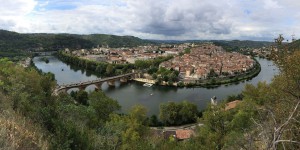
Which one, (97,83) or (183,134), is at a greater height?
(183,134)

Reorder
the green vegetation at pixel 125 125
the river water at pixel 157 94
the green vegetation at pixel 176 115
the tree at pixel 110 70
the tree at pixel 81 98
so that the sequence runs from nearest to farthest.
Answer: the green vegetation at pixel 125 125, the green vegetation at pixel 176 115, the tree at pixel 81 98, the river water at pixel 157 94, the tree at pixel 110 70

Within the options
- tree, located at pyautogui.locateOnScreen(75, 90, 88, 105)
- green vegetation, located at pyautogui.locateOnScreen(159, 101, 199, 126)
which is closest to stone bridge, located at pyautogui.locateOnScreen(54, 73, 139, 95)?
tree, located at pyautogui.locateOnScreen(75, 90, 88, 105)

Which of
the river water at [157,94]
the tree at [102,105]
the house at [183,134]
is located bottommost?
the river water at [157,94]

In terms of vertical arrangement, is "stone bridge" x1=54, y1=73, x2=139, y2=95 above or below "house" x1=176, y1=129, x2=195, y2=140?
below

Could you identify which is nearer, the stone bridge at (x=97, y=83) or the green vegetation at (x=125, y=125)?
the green vegetation at (x=125, y=125)

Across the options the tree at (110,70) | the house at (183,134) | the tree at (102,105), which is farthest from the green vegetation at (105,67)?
the house at (183,134)

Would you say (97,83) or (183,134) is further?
(97,83)

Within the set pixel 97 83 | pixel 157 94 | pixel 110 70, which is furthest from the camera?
pixel 110 70

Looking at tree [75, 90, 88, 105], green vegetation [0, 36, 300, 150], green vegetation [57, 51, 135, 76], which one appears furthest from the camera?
green vegetation [57, 51, 135, 76]

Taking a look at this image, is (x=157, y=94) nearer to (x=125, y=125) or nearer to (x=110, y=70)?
(x=110, y=70)

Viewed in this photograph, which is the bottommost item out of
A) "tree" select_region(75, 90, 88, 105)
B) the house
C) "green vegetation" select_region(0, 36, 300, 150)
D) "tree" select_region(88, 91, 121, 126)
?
"tree" select_region(75, 90, 88, 105)

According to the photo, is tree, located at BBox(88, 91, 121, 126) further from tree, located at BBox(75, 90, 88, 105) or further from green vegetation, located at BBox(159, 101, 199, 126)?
tree, located at BBox(75, 90, 88, 105)

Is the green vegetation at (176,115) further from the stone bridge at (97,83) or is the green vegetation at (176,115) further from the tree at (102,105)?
the stone bridge at (97,83)

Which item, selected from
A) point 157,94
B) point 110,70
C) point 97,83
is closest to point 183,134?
point 157,94
